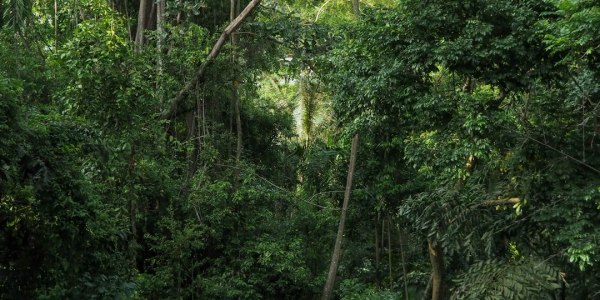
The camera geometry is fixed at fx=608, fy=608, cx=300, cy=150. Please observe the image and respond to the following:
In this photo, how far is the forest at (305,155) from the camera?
Result: 5020mm

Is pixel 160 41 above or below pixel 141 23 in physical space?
below

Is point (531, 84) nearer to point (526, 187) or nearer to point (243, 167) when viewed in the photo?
point (526, 187)

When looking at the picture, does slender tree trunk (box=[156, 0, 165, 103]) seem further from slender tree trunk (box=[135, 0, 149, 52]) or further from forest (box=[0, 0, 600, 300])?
slender tree trunk (box=[135, 0, 149, 52])

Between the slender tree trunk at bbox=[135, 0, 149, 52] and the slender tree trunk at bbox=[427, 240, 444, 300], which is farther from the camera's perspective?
the slender tree trunk at bbox=[135, 0, 149, 52]

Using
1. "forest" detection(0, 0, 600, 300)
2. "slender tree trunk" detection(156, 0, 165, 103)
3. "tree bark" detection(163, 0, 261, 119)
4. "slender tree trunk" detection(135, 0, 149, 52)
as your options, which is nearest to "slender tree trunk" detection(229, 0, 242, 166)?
"forest" detection(0, 0, 600, 300)

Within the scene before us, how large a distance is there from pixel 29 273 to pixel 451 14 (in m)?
4.90

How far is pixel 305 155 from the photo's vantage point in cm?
1275

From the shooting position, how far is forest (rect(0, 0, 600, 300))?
5020mm

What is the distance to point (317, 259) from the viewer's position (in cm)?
1134

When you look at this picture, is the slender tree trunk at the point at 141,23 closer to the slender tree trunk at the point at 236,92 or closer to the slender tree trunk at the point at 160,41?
the slender tree trunk at the point at 160,41

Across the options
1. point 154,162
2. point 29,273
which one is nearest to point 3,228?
point 29,273

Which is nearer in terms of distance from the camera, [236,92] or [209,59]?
[209,59]

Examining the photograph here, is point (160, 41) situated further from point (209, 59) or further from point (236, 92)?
point (236, 92)

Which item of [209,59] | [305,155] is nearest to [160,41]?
[209,59]
